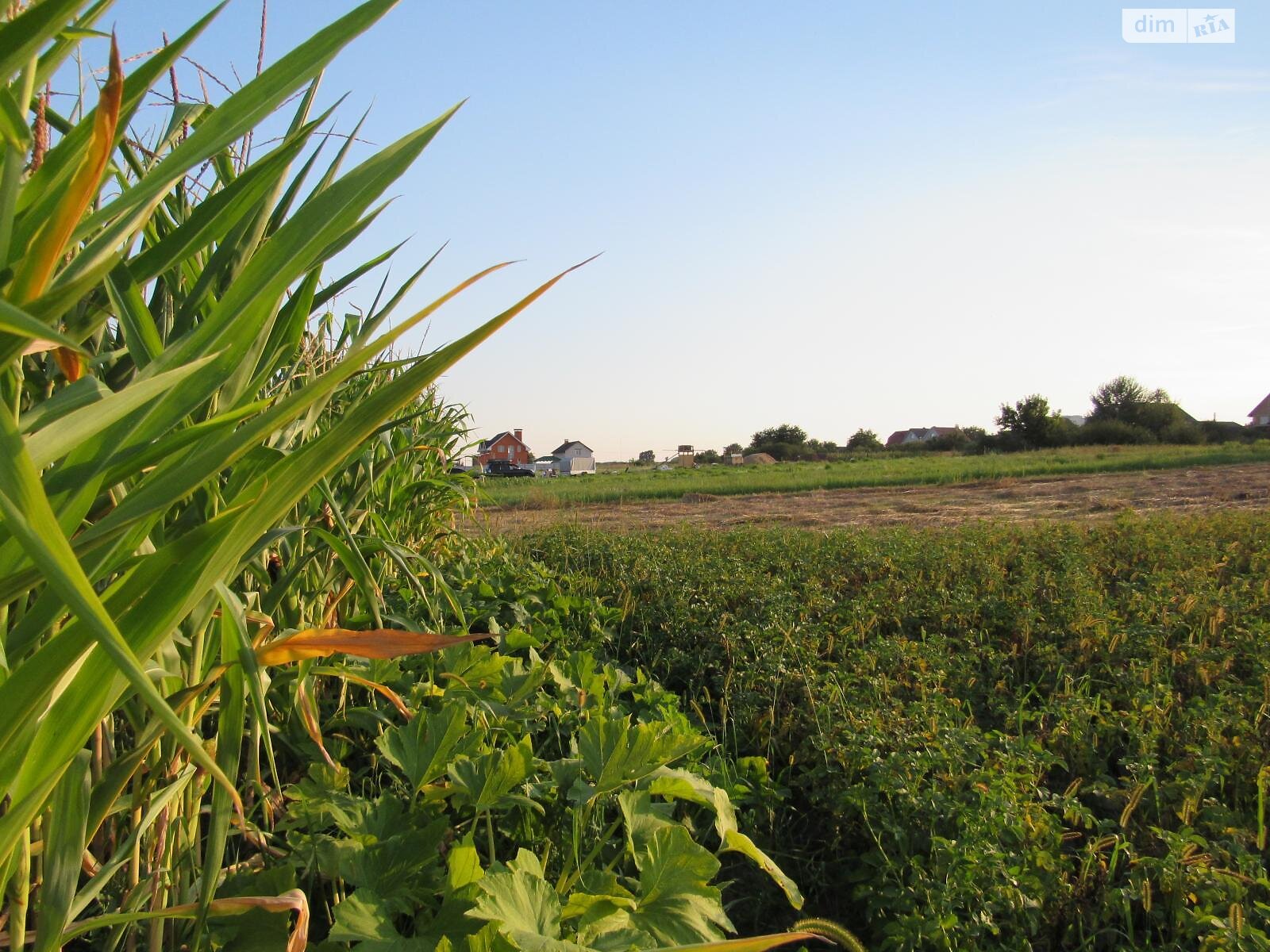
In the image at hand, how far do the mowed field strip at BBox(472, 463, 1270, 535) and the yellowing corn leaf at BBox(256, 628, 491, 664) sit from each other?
7.14 m

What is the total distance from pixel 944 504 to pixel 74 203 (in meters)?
14.8

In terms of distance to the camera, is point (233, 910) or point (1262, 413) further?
point (1262, 413)

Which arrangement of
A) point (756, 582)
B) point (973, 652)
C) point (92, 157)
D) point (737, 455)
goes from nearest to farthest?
point (92, 157)
point (973, 652)
point (756, 582)
point (737, 455)

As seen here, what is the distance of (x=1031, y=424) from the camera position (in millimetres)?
37875

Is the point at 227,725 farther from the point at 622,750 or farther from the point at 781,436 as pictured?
the point at 781,436

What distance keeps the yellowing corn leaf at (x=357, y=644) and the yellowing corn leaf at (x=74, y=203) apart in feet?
1.13

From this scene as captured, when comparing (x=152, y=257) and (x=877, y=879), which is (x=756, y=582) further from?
(x=152, y=257)

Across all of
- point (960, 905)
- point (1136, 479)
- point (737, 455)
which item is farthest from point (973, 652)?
point (737, 455)

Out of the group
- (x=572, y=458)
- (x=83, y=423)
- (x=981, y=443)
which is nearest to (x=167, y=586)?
(x=83, y=423)

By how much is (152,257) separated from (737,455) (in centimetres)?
5276

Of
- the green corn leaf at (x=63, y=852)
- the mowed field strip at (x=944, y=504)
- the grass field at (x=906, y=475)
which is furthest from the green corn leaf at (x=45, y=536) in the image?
the grass field at (x=906, y=475)

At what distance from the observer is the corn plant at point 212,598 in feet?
1.80

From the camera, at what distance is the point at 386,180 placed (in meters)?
0.70

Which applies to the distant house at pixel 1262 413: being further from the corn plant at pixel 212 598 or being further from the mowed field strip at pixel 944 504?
the corn plant at pixel 212 598
